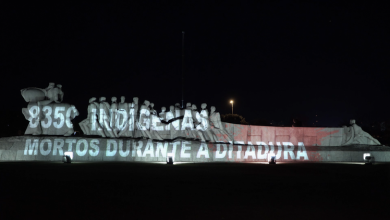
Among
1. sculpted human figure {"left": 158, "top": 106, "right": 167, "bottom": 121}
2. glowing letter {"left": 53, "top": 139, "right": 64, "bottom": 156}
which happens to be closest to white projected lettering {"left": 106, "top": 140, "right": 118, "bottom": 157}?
glowing letter {"left": 53, "top": 139, "right": 64, "bottom": 156}

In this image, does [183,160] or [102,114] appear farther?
[102,114]

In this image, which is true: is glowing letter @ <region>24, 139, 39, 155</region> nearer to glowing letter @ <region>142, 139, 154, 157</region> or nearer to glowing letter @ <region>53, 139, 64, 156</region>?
glowing letter @ <region>53, 139, 64, 156</region>

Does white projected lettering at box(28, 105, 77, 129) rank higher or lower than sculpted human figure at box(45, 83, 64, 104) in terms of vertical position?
lower

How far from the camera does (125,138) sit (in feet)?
66.7

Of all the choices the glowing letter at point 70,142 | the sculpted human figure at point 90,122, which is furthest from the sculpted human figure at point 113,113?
the glowing letter at point 70,142

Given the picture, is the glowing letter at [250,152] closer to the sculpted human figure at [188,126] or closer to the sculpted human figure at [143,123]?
the sculpted human figure at [188,126]

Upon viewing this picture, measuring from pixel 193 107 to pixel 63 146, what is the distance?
715cm

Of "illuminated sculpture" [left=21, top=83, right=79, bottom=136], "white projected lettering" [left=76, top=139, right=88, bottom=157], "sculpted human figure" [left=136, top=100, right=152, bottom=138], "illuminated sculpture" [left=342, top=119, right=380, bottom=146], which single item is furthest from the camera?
"illuminated sculpture" [left=342, top=119, right=380, bottom=146]
